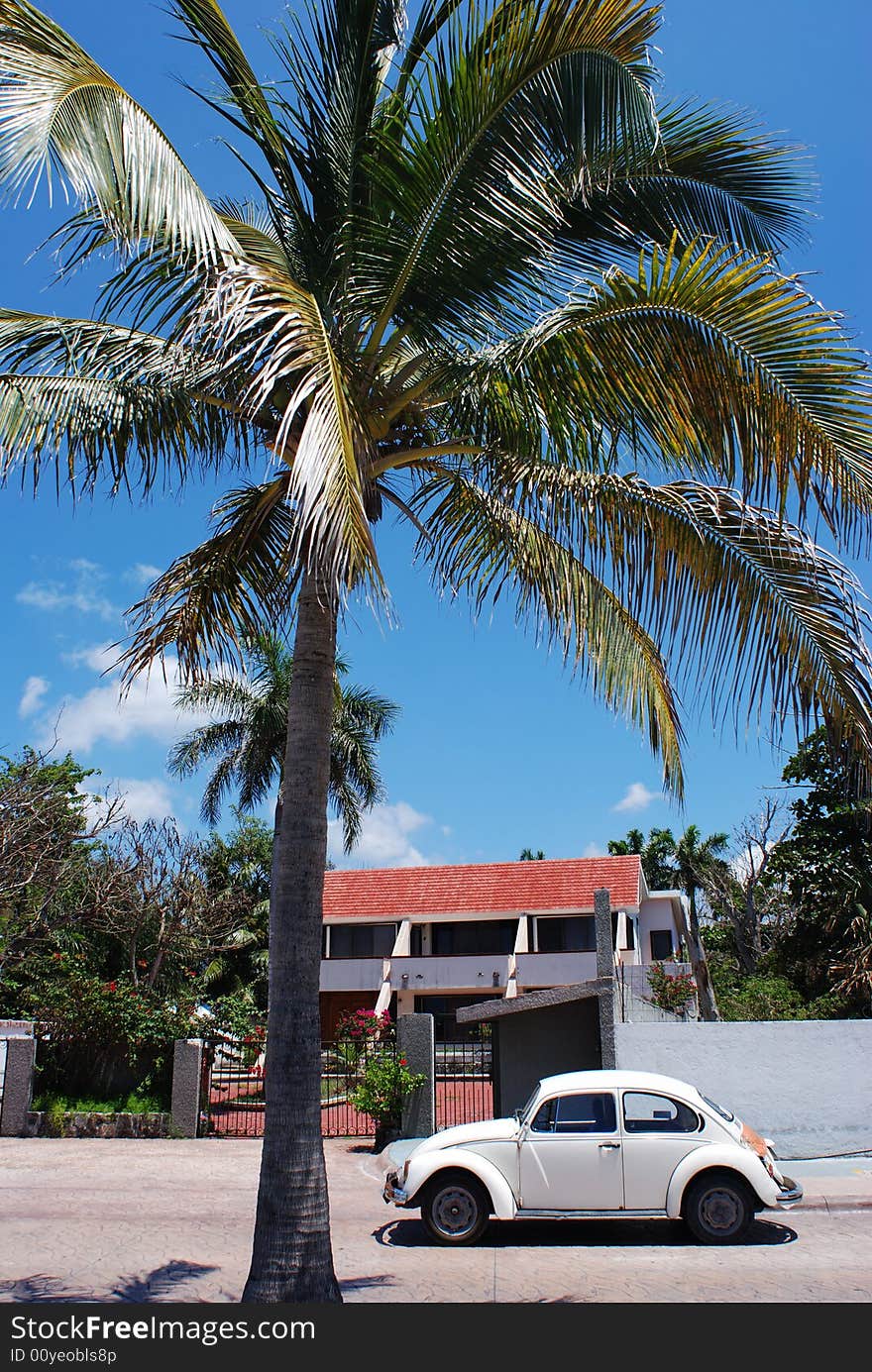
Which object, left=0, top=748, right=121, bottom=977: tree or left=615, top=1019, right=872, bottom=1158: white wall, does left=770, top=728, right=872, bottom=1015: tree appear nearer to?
left=615, top=1019, right=872, bottom=1158: white wall

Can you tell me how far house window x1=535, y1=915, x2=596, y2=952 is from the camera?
116 feet

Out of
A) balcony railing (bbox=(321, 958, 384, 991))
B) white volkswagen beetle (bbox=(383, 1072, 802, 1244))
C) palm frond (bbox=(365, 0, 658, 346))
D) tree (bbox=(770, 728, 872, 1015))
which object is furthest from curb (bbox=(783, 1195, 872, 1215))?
balcony railing (bbox=(321, 958, 384, 991))

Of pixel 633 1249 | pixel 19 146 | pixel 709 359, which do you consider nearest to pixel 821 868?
pixel 633 1249

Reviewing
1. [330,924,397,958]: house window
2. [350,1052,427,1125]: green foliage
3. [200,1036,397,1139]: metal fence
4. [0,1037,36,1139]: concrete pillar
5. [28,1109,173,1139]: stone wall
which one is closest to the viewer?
[350,1052,427,1125]: green foliage

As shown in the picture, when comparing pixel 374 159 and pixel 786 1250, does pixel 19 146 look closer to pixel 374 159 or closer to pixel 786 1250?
pixel 374 159

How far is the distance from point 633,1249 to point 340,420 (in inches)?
324

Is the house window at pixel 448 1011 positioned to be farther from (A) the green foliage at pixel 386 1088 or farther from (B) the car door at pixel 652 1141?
(B) the car door at pixel 652 1141

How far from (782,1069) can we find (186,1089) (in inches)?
392

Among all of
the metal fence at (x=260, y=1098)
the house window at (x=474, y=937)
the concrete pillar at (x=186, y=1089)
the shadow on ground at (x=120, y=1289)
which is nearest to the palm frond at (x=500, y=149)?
the shadow on ground at (x=120, y=1289)

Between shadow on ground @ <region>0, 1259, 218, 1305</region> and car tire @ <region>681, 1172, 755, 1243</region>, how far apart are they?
427 centimetres

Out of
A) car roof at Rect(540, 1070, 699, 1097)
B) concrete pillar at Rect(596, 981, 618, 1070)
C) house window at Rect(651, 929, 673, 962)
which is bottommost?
car roof at Rect(540, 1070, 699, 1097)

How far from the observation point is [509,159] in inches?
222

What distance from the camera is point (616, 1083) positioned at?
10320 millimetres

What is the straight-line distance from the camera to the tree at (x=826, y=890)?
26.6 m
